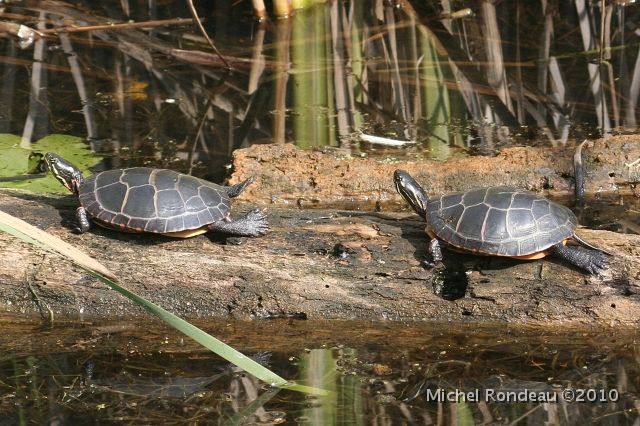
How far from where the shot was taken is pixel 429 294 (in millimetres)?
3918

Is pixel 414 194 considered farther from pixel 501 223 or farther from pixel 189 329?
pixel 189 329

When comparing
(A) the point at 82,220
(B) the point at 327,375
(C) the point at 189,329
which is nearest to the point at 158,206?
(A) the point at 82,220

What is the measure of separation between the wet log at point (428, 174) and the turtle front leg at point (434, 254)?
1.62 meters

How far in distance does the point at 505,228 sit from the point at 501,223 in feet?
0.13

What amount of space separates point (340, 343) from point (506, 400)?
0.94 metres

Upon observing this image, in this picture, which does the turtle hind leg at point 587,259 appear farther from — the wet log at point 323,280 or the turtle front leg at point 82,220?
the turtle front leg at point 82,220

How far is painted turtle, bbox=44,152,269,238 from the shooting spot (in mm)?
4086

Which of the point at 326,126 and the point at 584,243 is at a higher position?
the point at 326,126

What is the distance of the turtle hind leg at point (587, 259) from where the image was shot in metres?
3.74

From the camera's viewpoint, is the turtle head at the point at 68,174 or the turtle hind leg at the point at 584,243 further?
the turtle head at the point at 68,174

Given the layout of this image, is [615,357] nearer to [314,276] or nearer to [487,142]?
[314,276]

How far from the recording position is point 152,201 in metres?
4.15

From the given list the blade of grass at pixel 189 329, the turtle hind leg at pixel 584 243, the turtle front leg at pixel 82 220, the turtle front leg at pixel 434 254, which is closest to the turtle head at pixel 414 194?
the turtle front leg at pixel 434 254

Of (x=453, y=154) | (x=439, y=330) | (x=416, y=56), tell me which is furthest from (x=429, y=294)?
(x=416, y=56)
